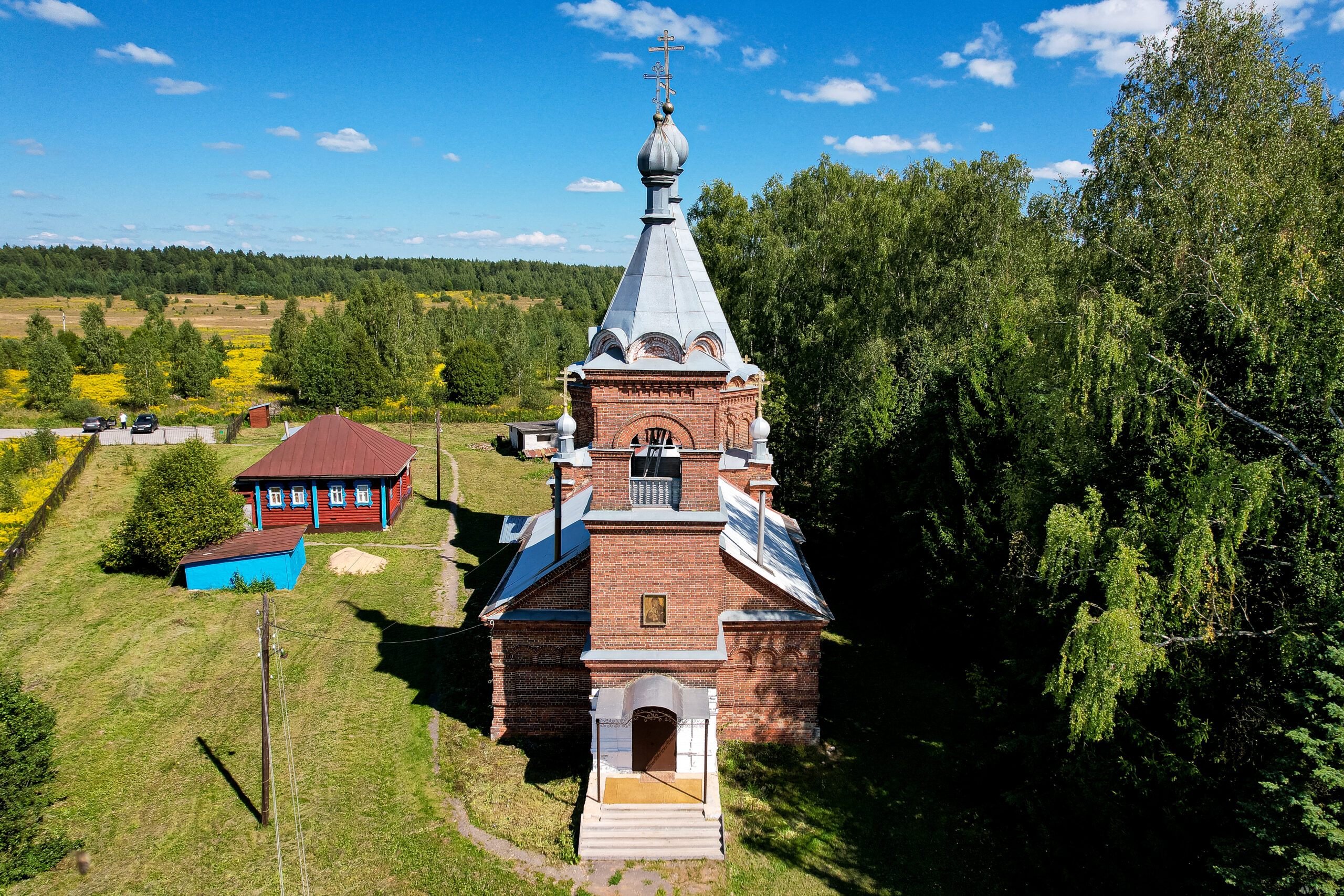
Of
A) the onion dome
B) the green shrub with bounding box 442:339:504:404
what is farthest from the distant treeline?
the onion dome

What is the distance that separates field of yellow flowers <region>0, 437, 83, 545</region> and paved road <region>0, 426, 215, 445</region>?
229cm

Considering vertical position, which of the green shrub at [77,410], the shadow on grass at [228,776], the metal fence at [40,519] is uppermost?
the green shrub at [77,410]

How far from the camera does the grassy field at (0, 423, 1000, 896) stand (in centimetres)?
1215

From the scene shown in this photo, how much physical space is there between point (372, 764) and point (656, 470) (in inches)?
354

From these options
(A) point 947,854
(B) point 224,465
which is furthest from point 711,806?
(B) point 224,465

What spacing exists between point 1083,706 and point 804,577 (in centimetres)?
842

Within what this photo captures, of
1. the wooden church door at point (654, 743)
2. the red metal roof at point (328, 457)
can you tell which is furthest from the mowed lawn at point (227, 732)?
the red metal roof at point (328, 457)

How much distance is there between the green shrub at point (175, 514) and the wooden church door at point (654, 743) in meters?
18.4

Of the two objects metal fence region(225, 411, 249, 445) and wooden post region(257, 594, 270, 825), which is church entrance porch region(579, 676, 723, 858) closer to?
wooden post region(257, 594, 270, 825)

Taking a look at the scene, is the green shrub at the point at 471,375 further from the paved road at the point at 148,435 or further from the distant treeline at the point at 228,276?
the distant treeline at the point at 228,276

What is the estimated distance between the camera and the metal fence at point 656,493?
1323 centimetres

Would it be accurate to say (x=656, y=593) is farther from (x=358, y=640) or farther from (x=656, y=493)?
(x=358, y=640)

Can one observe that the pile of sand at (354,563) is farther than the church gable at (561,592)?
Yes

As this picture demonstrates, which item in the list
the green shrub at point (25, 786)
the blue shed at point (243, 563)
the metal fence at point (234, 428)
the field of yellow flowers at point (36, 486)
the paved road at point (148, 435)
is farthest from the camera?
the metal fence at point (234, 428)
